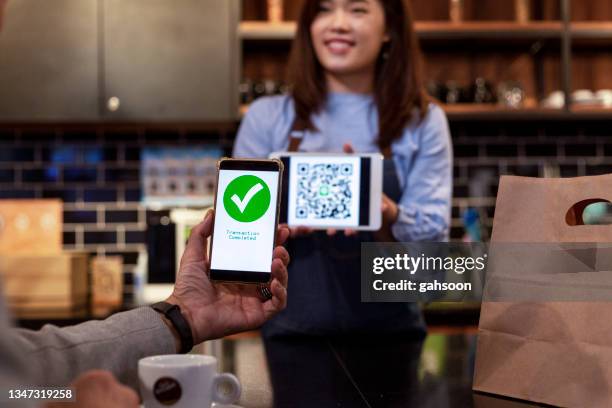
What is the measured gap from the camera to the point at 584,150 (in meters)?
3.33

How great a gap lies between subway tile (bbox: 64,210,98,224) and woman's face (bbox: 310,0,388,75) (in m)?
1.67

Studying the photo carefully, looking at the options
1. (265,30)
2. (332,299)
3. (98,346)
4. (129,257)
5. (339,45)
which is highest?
(265,30)

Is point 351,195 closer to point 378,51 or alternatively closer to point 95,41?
point 378,51

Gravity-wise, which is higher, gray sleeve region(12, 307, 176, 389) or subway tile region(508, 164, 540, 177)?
subway tile region(508, 164, 540, 177)

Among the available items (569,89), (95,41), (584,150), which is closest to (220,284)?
(95,41)

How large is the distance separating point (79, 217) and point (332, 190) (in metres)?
1.88

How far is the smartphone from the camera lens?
100cm

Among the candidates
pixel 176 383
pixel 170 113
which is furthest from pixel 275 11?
pixel 176 383

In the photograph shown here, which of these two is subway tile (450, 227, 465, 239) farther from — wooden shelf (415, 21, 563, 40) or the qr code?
the qr code

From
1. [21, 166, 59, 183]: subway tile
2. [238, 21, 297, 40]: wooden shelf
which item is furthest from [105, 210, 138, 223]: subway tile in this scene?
[238, 21, 297, 40]: wooden shelf

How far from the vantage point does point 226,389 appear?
32.3 inches

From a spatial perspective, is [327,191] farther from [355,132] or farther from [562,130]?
[562,130]

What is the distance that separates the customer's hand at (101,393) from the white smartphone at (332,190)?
0.93m

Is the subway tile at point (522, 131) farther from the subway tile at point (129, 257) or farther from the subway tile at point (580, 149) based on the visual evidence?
the subway tile at point (129, 257)
